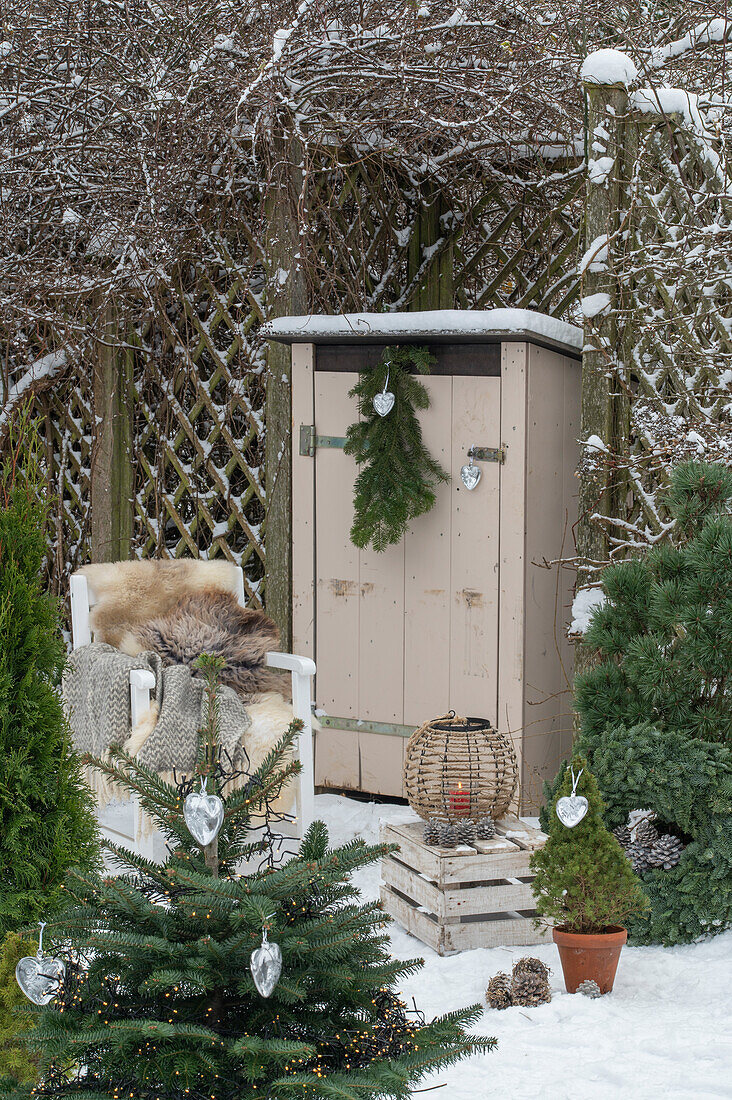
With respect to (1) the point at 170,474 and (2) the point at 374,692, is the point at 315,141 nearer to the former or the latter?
(1) the point at 170,474

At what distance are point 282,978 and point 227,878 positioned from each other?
0.21 m

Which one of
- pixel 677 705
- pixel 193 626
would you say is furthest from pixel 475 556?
pixel 677 705

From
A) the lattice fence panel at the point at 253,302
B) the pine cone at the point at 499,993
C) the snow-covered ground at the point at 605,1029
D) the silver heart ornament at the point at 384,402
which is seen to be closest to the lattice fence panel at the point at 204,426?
the lattice fence panel at the point at 253,302

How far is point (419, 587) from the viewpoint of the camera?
3.80 meters

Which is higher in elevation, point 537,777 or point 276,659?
point 276,659

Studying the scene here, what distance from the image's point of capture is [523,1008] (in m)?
2.34

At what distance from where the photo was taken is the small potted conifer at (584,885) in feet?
7.78

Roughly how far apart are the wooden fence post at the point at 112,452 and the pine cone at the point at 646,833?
303 centimetres

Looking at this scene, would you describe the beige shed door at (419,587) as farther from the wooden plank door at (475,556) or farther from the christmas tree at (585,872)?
the christmas tree at (585,872)

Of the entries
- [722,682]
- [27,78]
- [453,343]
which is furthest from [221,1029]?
[27,78]

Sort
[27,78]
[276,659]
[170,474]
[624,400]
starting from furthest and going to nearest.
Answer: [170,474], [27,78], [624,400], [276,659]

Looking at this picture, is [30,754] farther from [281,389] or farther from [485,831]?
[281,389]

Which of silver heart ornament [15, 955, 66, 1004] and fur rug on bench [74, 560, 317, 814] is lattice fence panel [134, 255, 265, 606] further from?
silver heart ornament [15, 955, 66, 1004]

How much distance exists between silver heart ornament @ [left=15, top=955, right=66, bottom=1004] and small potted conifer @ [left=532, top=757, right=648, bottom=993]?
118cm
